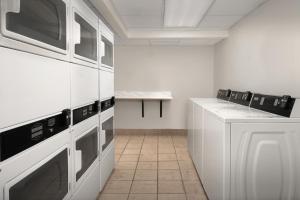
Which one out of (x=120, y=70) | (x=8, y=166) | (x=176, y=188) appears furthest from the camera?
(x=120, y=70)

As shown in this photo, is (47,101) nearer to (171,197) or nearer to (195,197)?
(171,197)

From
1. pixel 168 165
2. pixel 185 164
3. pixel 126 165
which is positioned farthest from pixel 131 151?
pixel 185 164

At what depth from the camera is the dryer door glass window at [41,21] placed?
1078 millimetres

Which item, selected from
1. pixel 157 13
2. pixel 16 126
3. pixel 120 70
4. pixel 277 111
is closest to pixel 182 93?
pixel 120 70

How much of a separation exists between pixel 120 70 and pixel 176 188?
136 inches

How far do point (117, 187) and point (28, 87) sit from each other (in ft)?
6.86

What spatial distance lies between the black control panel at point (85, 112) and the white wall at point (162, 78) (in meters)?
3.22

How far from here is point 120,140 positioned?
528 centimetres

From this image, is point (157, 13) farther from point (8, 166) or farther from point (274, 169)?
point (8, 166)

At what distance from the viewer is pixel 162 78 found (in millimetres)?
5676

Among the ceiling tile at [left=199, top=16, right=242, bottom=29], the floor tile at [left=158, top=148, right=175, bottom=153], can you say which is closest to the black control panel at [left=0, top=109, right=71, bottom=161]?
the ceiling tile at [left=199, top=16, right=242, bottom=29]

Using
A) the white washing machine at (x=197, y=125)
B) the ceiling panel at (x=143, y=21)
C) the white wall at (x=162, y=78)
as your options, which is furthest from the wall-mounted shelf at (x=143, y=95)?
the ceiling panel at (x=143, y=21)

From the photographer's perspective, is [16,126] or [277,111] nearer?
[16,126]

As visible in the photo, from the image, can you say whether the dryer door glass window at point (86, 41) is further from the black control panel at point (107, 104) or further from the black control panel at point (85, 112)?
the black control panel at point (107, 104)
